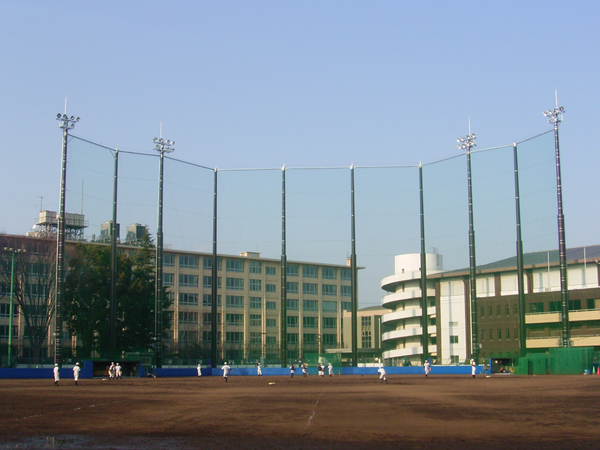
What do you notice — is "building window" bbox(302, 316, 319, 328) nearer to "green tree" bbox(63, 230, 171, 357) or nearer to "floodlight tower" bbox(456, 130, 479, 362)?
"green tree" bbox(63, 230, 171, 357)

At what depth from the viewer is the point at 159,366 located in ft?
193

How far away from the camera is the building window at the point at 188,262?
322ft

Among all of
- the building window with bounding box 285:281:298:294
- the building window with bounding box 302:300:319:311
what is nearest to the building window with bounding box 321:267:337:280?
the building window with bounding box 302:300:319:311

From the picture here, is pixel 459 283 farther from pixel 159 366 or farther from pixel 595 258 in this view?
pixel 159 366

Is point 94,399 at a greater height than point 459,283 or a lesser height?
lesser

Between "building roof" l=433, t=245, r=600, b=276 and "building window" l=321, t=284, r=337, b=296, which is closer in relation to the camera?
"building roof" l=433, t=245, r=600, b=276

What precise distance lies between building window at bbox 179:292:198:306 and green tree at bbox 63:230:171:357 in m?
25.6

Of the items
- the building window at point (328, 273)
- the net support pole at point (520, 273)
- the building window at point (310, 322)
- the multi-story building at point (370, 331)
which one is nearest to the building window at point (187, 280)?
the building window at point (310, 322)

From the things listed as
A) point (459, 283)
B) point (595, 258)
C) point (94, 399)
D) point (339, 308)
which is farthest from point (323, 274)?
point (94, 399)

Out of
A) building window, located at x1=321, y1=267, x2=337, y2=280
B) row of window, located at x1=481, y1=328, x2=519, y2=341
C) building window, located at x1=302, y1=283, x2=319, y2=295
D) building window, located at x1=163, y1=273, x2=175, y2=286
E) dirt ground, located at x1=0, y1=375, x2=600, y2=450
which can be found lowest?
dirt ground, located at x1=0, y1=375, x2=600, y2=450

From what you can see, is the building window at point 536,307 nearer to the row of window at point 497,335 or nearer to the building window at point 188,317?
the row of window at point 497,335

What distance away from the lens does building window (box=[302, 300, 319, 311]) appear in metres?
105

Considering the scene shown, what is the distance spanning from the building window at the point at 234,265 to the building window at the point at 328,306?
14412 millimetres

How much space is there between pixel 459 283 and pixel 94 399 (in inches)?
2791
